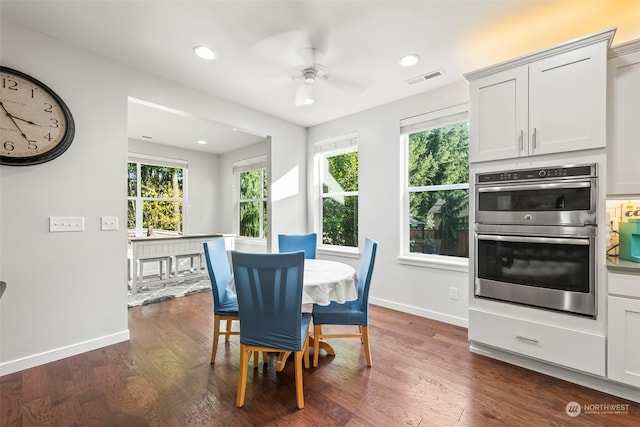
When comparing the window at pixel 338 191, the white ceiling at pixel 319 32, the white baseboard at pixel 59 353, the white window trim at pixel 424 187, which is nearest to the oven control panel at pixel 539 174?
the white window trim at pixel 424 187

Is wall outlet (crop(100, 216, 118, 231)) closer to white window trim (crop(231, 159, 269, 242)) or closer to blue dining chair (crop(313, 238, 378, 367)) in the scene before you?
blue dining chair (crop(313, 238, 378, 367))

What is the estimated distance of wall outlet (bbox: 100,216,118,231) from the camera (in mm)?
2637

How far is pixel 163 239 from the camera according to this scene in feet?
15.6

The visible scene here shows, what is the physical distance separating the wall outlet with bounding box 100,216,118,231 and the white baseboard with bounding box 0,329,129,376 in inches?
40.0

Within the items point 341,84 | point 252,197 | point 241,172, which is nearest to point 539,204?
point 341,84

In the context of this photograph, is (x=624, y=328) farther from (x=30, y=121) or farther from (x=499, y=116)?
(x=30, y=121)

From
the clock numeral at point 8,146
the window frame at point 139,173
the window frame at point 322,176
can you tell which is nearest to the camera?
the clock numeral at point 8,146

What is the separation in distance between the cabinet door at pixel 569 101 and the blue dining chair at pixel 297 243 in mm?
2328

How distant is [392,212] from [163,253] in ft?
12.5

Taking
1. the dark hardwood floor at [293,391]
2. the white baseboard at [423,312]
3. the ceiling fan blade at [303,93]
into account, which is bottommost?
the dark hardwood floor at [293,391]

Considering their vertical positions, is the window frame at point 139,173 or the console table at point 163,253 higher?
the window frame at point 139,173

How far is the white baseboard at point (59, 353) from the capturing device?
86.6 inches

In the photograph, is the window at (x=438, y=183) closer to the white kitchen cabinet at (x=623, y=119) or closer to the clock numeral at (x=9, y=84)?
the white kitchen cabinet at (x=623, y=119)

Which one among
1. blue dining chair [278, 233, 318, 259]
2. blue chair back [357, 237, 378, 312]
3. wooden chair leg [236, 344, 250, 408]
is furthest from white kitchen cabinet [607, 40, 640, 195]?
wooden chair leg [236, 344, 250, 408]
